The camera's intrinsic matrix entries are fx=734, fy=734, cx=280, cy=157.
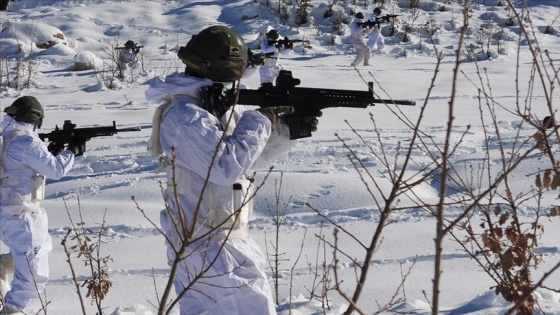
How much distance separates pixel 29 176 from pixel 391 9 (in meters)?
18.1

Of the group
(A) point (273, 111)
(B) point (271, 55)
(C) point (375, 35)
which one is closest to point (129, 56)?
(B) point (271, 55)

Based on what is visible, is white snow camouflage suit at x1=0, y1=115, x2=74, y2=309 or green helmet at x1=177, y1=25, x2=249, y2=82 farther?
white snow camouflage suit at x1=0, y1=115, x2=74, y2=309

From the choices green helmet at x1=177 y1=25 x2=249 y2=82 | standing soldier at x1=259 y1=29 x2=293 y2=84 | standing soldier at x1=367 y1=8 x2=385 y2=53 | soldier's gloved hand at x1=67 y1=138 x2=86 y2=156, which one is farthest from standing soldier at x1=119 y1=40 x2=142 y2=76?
green helmet at x1=177 y1=25 x2=249 y2=82

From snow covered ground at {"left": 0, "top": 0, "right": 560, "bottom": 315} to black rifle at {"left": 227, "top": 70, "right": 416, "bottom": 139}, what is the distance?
272 millimetres

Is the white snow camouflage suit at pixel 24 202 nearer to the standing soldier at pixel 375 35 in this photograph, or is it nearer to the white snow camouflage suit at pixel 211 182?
the white snow camouflage suit at pixel 211 182

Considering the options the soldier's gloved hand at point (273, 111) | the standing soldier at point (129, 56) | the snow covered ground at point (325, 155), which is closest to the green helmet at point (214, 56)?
the soldier's gloved hand at point (273, 111)

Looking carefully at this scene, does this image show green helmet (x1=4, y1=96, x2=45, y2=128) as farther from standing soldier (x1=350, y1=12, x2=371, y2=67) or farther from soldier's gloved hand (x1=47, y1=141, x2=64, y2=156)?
standing soldier (x1=350, y1=12, x2=371, y2=67)

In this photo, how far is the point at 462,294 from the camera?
4.18 metres

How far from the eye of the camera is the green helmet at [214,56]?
2.89 m

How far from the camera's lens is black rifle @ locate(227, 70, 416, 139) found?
2.92 metres

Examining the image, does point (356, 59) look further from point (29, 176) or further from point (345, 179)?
point (29, 176)

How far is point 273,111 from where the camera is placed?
2.86 meters

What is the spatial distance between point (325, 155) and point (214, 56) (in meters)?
5.12

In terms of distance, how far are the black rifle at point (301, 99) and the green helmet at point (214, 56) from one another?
0.09m
